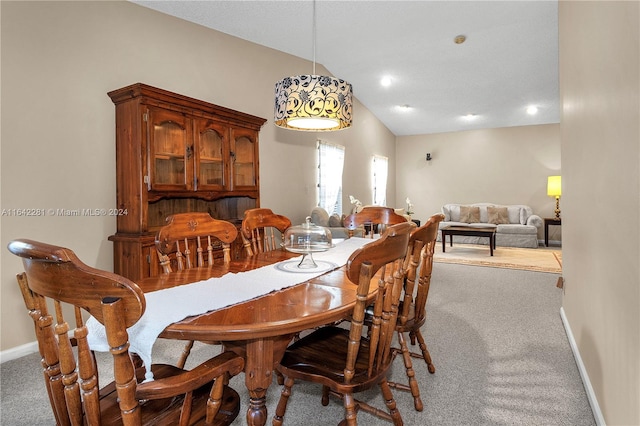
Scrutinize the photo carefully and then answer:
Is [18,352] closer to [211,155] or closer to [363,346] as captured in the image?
[211,155]

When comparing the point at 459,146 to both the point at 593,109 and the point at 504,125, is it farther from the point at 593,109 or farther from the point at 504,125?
the point at 593,109

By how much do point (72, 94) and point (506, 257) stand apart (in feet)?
20.1

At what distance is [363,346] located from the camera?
1562 millimetres

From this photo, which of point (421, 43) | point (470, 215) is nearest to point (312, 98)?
point (421, 43)

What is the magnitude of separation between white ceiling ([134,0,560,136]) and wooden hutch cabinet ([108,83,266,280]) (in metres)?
1.03

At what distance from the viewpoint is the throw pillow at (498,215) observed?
7.55 metres

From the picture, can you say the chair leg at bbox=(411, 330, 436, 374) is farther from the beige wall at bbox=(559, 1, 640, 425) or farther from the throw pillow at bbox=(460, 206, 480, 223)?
the throw pillow at bbox=(460, 206, 480, 223)

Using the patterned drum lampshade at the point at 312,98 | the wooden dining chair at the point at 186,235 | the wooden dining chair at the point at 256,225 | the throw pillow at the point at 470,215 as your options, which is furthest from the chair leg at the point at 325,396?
the throw pillow at the point at 470,215

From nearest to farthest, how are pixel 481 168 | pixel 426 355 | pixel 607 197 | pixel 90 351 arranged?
pixel 90 351, pixel 607 197, pixel 426 355, pixel 481 168

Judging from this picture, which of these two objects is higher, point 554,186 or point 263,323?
point 554,186

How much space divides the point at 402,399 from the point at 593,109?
1.73 metres

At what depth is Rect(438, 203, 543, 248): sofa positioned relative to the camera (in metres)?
7.02

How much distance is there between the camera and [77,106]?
268cm

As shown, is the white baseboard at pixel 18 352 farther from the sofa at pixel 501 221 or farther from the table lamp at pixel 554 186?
the table lamp at pixel 554 186
